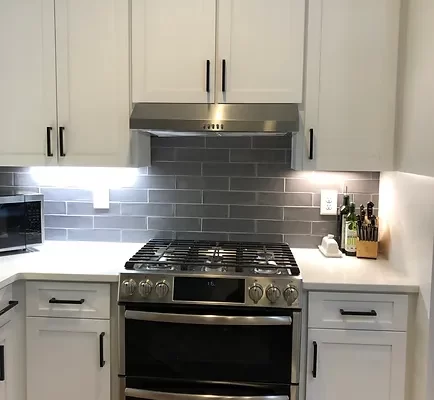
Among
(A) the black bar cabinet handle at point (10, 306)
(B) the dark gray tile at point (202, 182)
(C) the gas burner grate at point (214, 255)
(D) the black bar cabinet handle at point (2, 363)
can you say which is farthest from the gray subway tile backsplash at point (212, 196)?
(D) the black bar cabinet handle at point (2, 363)

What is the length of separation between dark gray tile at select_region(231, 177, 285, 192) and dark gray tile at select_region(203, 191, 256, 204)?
0.12 ft

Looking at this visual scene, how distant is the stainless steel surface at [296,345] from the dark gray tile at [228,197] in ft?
2.63

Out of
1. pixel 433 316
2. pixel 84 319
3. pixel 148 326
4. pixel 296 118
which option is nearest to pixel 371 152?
pixel 296 118

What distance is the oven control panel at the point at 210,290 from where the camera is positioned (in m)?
1.93

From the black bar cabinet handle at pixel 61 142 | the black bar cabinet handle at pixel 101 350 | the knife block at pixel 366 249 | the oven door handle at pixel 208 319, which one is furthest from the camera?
the knife block at pixel 366 249

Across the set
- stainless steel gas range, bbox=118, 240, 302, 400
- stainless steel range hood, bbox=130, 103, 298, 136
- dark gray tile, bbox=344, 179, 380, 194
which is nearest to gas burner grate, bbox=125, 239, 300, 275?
stainless steel gas range, bbox=118, 240, 302, 400

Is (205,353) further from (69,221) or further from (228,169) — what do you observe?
(69,221)

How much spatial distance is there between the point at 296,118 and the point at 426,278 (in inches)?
32.0

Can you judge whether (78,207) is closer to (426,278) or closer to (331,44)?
(331,44)

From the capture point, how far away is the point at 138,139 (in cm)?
232

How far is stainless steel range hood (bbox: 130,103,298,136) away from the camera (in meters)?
2.09

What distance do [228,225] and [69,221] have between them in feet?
2.82

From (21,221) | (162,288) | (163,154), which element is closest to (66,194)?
(21,221)

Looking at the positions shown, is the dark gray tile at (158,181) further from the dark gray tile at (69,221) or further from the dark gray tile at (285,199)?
the dark gray tile at (285,199)
